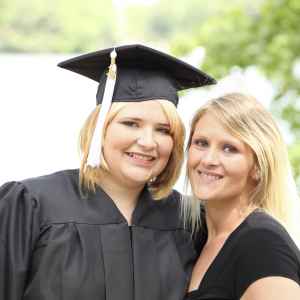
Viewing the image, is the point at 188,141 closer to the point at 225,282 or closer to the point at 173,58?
the point at 173,58

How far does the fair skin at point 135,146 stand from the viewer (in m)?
2.94

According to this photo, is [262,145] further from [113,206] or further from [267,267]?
[113,206]

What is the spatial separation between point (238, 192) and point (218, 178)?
0.36ft

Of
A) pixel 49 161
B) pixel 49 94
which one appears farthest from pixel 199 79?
pixel 49 94

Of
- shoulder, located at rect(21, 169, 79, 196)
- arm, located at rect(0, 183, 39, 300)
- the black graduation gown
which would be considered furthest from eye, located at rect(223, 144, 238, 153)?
arm, located at rect(0, 183, 39, 300)

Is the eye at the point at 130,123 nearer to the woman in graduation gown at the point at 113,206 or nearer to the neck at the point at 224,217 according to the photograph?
the woman in graduation gown at the point at 113,206

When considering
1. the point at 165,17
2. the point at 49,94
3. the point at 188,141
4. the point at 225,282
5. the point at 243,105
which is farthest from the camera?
the point at 165,17

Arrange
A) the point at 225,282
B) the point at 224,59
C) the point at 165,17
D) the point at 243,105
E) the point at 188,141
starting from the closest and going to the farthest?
1. the point at 225,282
2. the point at 243,105
3. the point at 188,141
4. the point at 224,59
5. the point at 165,17

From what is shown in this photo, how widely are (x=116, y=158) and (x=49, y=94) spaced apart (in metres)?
2.62

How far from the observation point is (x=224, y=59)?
20.7 feet

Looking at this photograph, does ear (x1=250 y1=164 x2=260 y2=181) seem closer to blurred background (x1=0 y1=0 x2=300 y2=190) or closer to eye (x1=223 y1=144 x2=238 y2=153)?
eye (x1=223 y1=144 x2=238 y2=153)

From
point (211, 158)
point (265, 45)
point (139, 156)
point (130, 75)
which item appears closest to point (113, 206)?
point (139, 156)

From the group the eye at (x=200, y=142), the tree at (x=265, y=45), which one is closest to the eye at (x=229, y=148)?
the eye at (x=200, y=142)

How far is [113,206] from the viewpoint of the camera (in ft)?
9.82
